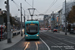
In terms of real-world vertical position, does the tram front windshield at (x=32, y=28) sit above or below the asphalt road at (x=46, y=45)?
above

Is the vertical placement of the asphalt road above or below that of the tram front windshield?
below

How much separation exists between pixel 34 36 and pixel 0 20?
31.2 ft

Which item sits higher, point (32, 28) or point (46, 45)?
point (32, 28)

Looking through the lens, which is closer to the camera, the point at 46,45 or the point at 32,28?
the point at 46,45

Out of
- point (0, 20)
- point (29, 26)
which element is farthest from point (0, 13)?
point (0, 20)

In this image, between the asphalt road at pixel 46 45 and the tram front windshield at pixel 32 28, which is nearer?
the asphalt road at pixel 46 45

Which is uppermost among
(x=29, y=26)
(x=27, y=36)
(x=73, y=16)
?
(x=73, y=16)

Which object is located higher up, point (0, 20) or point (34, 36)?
point (0, 20)

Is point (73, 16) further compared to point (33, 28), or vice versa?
point (73, 16)

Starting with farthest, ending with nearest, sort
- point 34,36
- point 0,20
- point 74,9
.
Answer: point 74,9 < point 34,36 < point 0,20

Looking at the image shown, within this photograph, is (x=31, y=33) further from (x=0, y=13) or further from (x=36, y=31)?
(x=0, y=13)

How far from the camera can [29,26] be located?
78.5 feet

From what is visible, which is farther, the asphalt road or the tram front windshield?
the tram front windshield

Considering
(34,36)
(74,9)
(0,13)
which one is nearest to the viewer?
(34,36)
